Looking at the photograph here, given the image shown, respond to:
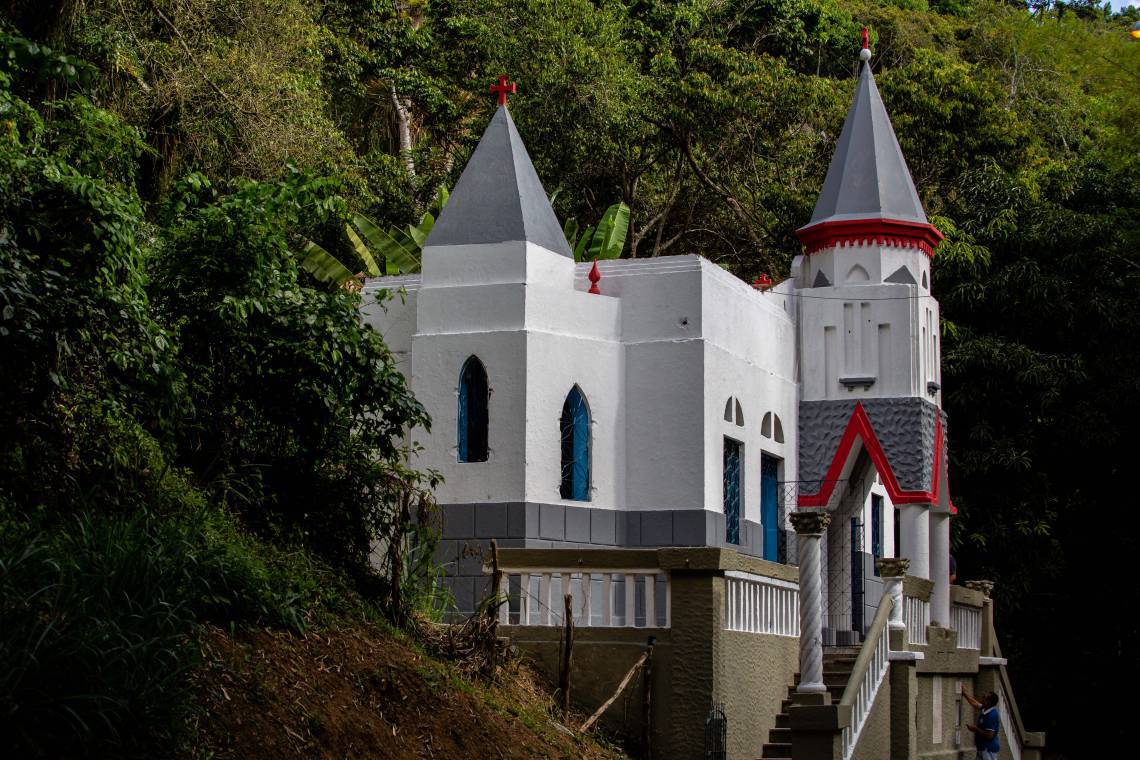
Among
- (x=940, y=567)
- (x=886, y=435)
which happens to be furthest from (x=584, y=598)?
(x=940, y=567)

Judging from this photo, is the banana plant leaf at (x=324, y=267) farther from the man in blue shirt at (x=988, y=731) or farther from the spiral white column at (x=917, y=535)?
the man in blue shirt at (x=988, y=731)

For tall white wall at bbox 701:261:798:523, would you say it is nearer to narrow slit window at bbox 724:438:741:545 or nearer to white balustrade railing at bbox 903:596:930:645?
narrow slit window at bbox 724:438:741:545

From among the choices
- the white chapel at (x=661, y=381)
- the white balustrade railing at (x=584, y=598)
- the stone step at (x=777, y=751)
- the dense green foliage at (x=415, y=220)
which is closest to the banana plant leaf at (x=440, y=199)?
the dense green foliage at (x=415, y=220)

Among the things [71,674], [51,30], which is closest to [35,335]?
[71,674]

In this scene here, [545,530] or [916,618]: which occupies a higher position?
[545,530]

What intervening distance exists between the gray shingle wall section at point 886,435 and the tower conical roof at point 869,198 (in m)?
2.53

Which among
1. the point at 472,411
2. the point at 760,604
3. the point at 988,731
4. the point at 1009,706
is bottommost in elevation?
the point at 988,731

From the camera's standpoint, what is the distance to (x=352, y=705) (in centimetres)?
1129

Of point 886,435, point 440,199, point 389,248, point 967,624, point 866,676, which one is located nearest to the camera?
point 866,676

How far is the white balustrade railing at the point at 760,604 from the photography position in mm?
15742

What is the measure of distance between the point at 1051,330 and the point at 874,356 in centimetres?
973

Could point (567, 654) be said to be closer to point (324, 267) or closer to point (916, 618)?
point (916, 618)

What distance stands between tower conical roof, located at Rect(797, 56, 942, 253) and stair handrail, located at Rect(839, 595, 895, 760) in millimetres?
6843

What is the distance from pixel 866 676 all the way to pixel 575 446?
502 cm
